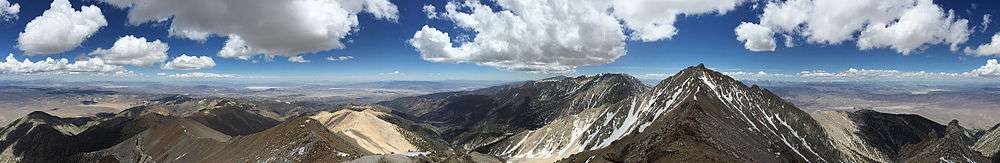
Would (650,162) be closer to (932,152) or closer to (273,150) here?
(932,152)

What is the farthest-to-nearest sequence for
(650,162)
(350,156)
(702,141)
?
1. (350,156)
2. (702,141)
3. (650,162)

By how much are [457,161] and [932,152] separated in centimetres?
12864

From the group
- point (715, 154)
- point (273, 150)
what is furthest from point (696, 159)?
point (273, 150)

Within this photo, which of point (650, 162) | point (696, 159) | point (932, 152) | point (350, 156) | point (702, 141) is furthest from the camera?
point (932, 152)

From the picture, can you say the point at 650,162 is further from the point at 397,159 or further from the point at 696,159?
the point at 397,159

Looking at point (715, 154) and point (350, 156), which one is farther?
point (350, 156)

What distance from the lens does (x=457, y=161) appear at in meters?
161

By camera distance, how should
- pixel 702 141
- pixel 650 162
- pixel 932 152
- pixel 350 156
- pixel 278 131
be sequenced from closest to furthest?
pixel 650 162, pixel 702 141, pixel 350 156, pixel 932 152, pixel 278 131

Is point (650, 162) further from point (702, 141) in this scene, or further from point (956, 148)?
point (956, 148)

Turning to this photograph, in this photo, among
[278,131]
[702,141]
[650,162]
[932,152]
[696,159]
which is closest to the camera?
[696,159]

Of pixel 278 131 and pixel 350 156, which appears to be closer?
pixel 350 156

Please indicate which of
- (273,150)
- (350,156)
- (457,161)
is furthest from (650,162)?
(273,150)

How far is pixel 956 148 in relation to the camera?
16575 cm

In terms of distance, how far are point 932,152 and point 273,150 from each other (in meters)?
181
